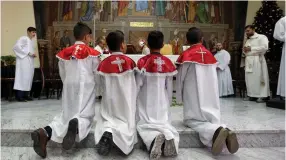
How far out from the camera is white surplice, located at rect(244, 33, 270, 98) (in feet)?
24.2

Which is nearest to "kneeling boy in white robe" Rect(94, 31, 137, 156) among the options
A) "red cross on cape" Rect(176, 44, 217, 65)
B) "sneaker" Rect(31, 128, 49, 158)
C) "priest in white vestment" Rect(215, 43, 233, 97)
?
"sneaker" Rect(31, 128, 49, 158)

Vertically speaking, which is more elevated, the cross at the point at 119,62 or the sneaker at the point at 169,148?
the cross at the point at 119,62

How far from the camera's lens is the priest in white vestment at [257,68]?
738 centimetres

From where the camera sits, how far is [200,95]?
368 cm

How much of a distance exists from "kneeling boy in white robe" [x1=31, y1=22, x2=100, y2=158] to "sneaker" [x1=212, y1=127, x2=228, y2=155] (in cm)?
155

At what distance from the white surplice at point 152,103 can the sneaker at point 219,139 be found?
457 mm

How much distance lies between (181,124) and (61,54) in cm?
196

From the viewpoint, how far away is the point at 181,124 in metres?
4.16

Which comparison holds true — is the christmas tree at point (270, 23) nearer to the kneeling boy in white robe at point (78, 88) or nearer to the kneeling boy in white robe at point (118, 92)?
the kneeling boy in white robe at point (118, 92)

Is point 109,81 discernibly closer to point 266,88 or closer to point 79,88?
point 79,88

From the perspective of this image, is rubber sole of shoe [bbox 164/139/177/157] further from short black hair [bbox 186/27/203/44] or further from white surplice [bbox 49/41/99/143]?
short black hair [bbox 186/27/203/44]

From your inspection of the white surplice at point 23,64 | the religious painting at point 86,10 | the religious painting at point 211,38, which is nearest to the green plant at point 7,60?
the white surplice at point 23,64

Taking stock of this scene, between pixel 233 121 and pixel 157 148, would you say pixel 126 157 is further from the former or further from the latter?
pixel 233 121

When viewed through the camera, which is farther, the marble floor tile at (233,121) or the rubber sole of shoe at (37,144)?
the marble floor tile at (233,121)
